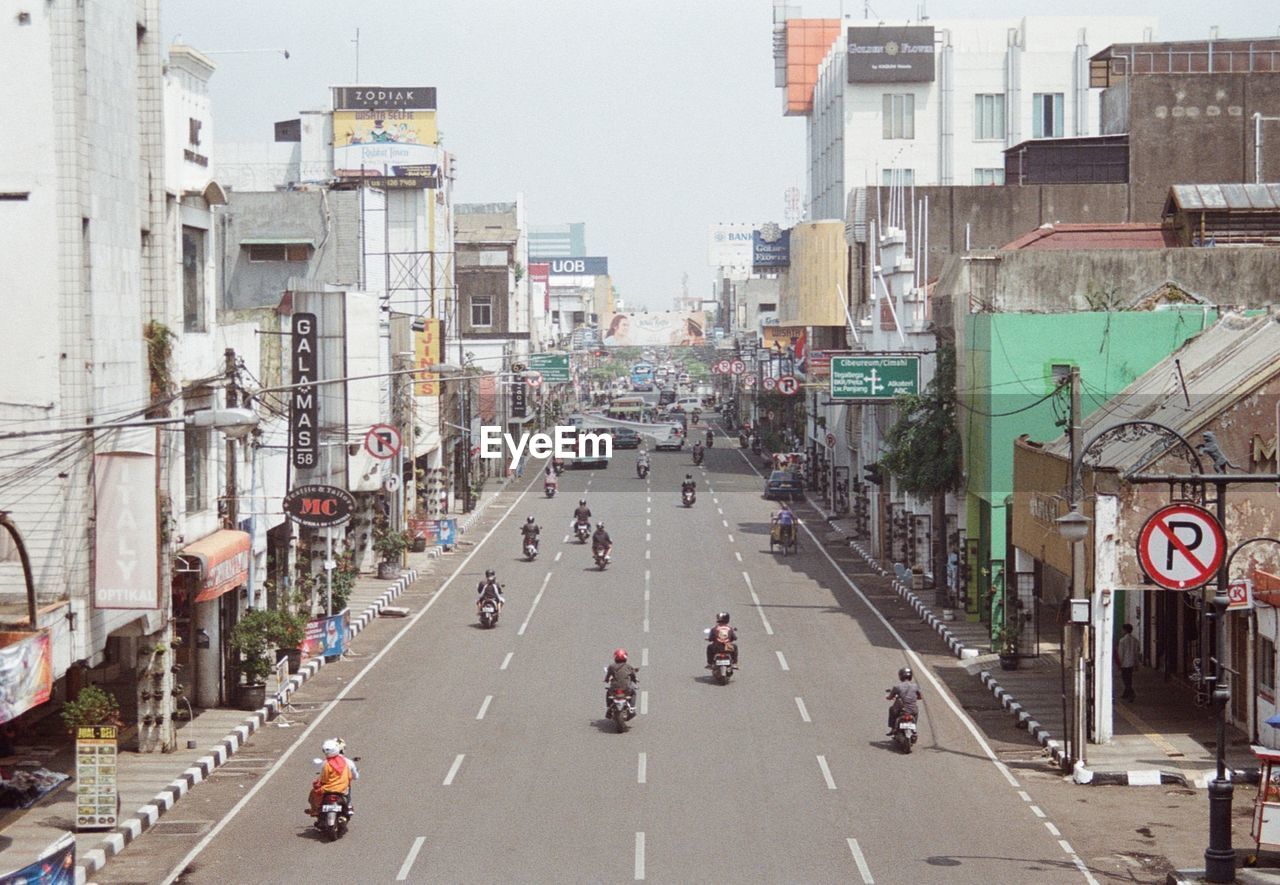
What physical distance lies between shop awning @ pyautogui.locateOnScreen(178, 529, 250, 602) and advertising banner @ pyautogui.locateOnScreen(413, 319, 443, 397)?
92.8ft

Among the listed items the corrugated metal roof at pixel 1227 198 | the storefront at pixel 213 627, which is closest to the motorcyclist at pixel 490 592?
the storefront at pixel 213 627

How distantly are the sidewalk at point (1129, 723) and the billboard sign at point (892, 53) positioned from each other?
63.2m

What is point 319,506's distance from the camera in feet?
114

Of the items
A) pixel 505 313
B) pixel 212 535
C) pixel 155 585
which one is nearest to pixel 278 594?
pixel 212 535

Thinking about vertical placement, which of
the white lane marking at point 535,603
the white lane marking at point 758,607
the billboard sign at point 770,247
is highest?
the billboard sign at point 770,247

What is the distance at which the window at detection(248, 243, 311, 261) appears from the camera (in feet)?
195

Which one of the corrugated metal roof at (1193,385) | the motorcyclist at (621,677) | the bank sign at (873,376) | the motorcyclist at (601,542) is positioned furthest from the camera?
the motorcyclist at (601,542)

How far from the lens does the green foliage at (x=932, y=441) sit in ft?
144

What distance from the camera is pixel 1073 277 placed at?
43000 millimetres

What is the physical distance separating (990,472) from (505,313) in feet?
218

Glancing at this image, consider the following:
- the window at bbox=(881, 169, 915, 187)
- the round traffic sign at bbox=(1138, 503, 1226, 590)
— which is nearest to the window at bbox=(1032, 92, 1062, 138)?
the window at bbox=(881, 169, 915, 187)

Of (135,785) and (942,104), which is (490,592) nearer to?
(135,785)

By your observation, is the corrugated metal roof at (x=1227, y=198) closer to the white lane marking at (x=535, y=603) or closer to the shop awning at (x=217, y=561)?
the white lane marking at (x=535, y=603)

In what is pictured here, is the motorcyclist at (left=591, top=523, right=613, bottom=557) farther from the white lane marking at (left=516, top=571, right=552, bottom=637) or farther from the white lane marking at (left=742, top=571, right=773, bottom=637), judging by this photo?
the white lane marking at (left=742, top=571, right=773, bottom=637)
